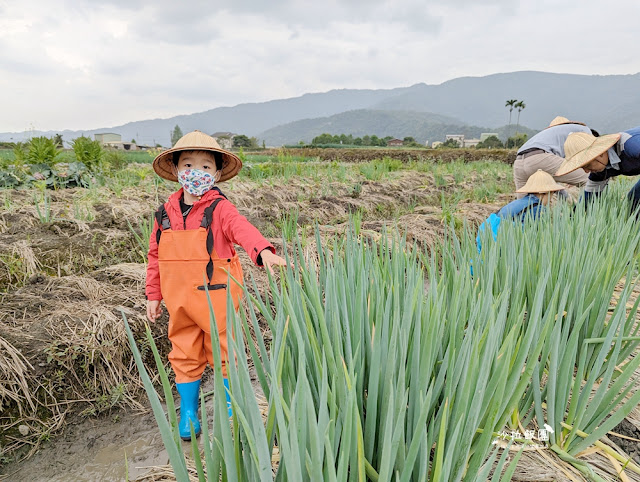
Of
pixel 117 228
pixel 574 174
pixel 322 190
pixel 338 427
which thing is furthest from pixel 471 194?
pixel 338 427

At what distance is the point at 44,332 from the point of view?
69.0 inches

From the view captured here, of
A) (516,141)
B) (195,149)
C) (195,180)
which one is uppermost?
(516,141)

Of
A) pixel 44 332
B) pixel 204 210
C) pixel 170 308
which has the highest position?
pixel 204 210

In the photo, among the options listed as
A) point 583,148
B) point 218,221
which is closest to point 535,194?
point 583,148

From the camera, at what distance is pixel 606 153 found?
2.32 metres

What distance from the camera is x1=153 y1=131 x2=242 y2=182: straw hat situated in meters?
1.45

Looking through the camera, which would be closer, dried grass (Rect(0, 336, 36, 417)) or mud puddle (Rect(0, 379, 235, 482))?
mud puddle (Rect(0, 379, 235, 482))

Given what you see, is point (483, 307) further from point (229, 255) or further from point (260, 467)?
point (229, 255)

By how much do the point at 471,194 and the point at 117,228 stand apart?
196 inches

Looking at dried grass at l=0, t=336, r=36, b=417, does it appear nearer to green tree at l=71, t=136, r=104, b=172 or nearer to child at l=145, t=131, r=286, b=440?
child at l=145, t=131, r=286, b=440

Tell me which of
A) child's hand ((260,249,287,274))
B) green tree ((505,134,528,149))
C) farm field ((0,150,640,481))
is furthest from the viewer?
green tree ((505,134,528,149))

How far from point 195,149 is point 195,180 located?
13 cm

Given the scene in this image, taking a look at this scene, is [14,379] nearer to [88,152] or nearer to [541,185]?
[541,185]

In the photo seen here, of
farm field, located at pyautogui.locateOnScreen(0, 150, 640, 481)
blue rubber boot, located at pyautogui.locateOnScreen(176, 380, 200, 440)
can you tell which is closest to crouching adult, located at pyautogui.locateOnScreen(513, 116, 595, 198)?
farm field, located at pyautogui.locateOnScreen(0, 150, 640, 481)
